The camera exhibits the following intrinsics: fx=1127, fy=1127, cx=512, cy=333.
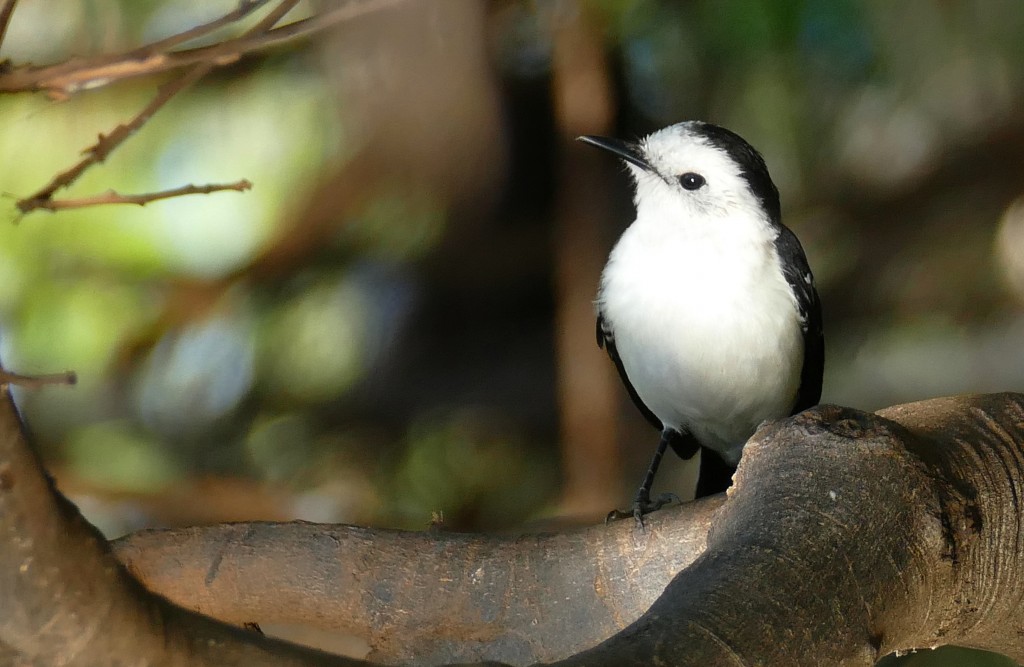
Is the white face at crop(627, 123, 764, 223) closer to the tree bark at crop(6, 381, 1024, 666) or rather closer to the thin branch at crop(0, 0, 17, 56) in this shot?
the tree bark at crop(6, 381, 1024, 666)

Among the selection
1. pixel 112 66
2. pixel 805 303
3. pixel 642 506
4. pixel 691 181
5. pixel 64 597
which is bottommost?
pixel 642 506

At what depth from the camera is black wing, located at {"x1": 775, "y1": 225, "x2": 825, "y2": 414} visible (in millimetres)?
2531

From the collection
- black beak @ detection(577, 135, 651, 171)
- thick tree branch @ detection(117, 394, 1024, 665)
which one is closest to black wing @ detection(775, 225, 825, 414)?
black beak @ detection(577, 135, 651, 171)

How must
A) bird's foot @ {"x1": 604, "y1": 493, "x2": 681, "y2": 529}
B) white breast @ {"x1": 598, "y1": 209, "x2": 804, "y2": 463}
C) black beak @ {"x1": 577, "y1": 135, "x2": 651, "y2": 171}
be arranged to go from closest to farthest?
bird's foot @ {"x1": 604, "y1": 493, "x2": 681, "y2": 529} < white breast @ {"x1": 598, "y1": 209, "x2": 804, "y2": 463} < black beak @ {"x1": 577, "y1": 135, "x2": 651, "y2": 171}

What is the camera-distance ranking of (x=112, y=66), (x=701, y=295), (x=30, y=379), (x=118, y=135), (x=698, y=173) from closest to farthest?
(x=30, y=379), (x=112, y=66), (x=118, y=135), (x=701, y=295), (x=698, y=173)

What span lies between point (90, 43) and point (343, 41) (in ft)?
2.38

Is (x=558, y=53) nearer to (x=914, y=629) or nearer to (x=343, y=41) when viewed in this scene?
(x=343, y=41)

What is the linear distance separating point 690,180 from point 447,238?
3.46 ft

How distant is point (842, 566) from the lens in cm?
149

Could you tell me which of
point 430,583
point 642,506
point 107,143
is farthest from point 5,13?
point 642,506

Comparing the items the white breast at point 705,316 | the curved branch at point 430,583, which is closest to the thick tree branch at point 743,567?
the curved branch at point 430,583

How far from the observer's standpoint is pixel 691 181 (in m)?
2.54

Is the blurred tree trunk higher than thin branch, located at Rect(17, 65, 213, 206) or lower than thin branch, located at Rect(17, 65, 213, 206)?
lower

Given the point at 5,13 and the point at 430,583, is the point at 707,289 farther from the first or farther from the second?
the point at 5,13
